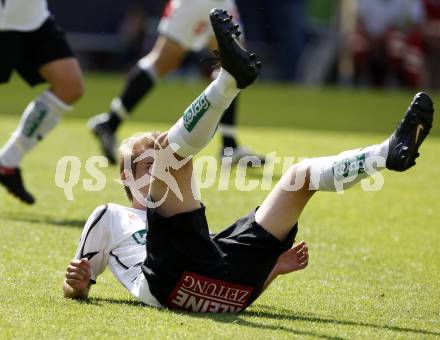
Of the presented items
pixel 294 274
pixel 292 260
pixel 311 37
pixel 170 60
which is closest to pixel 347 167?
pixel 292 260

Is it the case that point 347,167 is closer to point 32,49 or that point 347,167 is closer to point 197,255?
point 197,255

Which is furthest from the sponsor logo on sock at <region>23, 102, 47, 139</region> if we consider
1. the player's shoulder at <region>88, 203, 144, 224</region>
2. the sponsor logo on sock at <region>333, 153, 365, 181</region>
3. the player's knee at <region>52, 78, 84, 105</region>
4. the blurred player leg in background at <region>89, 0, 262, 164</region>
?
the sponsor logo on sock at <region>333, 153, 365, 181</region>

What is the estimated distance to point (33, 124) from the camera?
254 inches

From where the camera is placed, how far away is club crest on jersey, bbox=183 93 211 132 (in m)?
3.72

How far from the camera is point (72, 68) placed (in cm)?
633

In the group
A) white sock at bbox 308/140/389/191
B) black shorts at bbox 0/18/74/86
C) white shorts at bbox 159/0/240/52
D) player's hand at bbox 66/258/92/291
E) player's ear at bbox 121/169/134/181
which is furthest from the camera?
white shorts at bbox 159/0/240/52

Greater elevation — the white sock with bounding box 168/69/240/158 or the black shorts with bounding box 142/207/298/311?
the white sock with bounding box 168/69/240/158

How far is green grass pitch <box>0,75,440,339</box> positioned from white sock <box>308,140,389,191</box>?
485mm

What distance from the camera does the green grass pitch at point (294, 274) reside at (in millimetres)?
3752

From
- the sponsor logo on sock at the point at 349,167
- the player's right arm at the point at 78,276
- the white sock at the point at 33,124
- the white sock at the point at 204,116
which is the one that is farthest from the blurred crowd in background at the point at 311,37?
the white sock at the point at 204,116

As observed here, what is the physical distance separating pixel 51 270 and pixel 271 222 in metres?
1.17

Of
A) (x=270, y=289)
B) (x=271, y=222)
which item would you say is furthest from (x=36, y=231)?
(x=271, y=222)

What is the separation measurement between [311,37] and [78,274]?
50.6 ft

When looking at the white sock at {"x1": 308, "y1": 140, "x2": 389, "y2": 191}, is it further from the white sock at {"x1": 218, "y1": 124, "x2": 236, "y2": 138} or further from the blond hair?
the white sock at {"x1": 218, "y1": 124, "x2": 236, "y2": 138}
